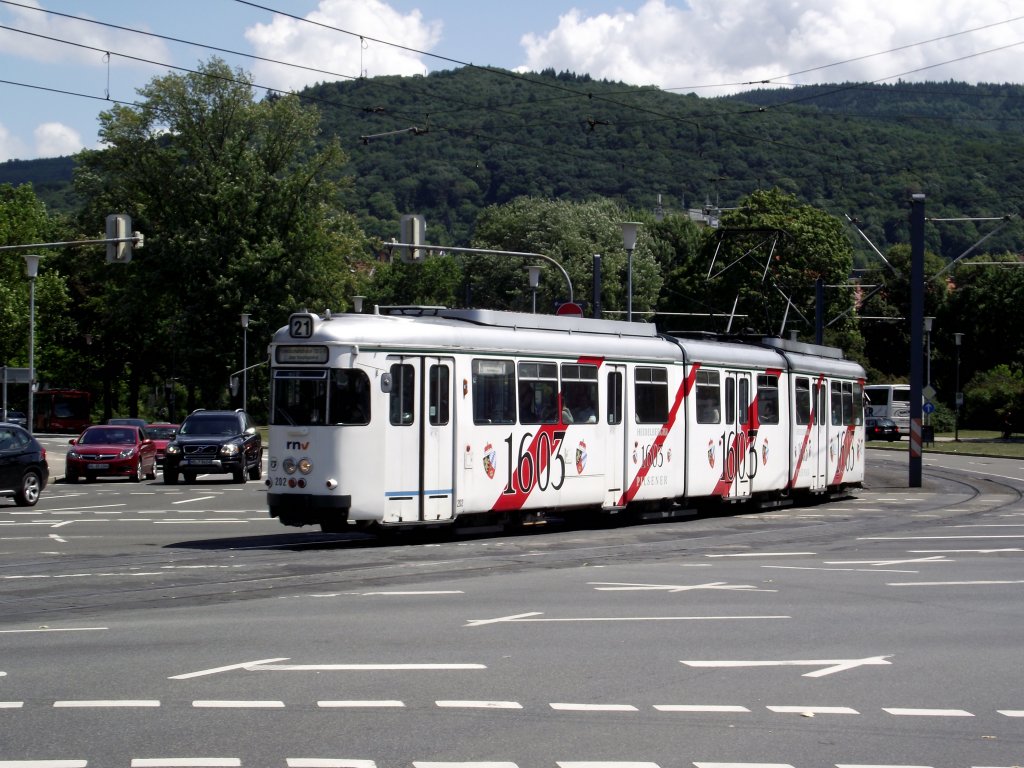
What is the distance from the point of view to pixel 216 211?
6562cm

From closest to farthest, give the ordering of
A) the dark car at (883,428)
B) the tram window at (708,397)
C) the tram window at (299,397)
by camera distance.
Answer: the tram window at (299,397), the tram window at (708,397), the dark car at (883,428)

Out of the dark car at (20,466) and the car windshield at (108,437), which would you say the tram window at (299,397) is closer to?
the dark car at (20,466)

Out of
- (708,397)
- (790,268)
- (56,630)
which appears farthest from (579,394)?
(790,268)

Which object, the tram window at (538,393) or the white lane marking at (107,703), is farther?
the tram window at (538,393)

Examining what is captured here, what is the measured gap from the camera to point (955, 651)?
10648mm

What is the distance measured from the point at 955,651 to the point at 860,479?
23942 mm

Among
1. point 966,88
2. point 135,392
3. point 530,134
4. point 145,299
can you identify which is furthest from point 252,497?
point 966,88

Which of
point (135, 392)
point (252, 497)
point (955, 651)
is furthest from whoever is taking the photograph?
point (135, 392)

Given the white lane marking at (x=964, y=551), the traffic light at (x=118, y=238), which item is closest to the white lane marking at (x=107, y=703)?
the white lane marking at (x=964, y=551)

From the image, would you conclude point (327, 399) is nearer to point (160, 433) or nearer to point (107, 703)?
point (107, 703)

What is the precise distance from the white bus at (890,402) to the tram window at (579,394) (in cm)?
6773

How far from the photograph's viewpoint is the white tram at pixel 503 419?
63.1ft

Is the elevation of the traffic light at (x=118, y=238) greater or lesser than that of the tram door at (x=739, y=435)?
greater

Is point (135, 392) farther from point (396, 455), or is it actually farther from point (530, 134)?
point (396, 455)
